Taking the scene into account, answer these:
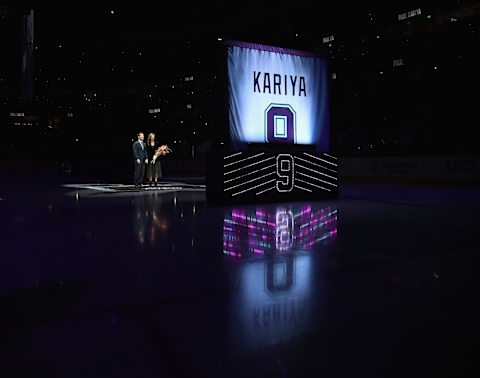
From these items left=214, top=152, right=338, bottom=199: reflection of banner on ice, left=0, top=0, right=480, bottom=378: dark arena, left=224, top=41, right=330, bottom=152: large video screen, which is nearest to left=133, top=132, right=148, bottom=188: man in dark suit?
left=0, top=0, right=480, bottom=378: dark arena

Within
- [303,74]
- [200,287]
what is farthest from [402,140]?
[200,287]

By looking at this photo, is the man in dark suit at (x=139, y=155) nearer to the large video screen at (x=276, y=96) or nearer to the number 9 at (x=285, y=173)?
the large video screen at (x=276, y=96)

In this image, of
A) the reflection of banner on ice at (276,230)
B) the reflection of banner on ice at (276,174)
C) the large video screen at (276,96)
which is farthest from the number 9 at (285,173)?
the reflection of banner on ice at (276,230)

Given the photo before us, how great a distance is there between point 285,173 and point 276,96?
1566 mm

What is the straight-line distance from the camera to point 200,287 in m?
3.16

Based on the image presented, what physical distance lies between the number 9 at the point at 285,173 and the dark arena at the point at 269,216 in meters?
0.04

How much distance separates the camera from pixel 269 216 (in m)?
7.16

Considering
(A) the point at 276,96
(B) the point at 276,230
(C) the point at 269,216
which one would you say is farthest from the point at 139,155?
(B) the point at 276,230

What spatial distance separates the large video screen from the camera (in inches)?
360

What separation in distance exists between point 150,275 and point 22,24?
34.0 ft

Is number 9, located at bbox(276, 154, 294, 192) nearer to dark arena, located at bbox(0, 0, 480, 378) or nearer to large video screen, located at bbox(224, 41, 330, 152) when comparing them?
dark arena, located at bbox(0, 0, 480, 378)

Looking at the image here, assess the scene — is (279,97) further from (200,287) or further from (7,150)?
(7,150)

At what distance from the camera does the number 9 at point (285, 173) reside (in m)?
9.51

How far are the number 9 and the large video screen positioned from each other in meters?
0.38
